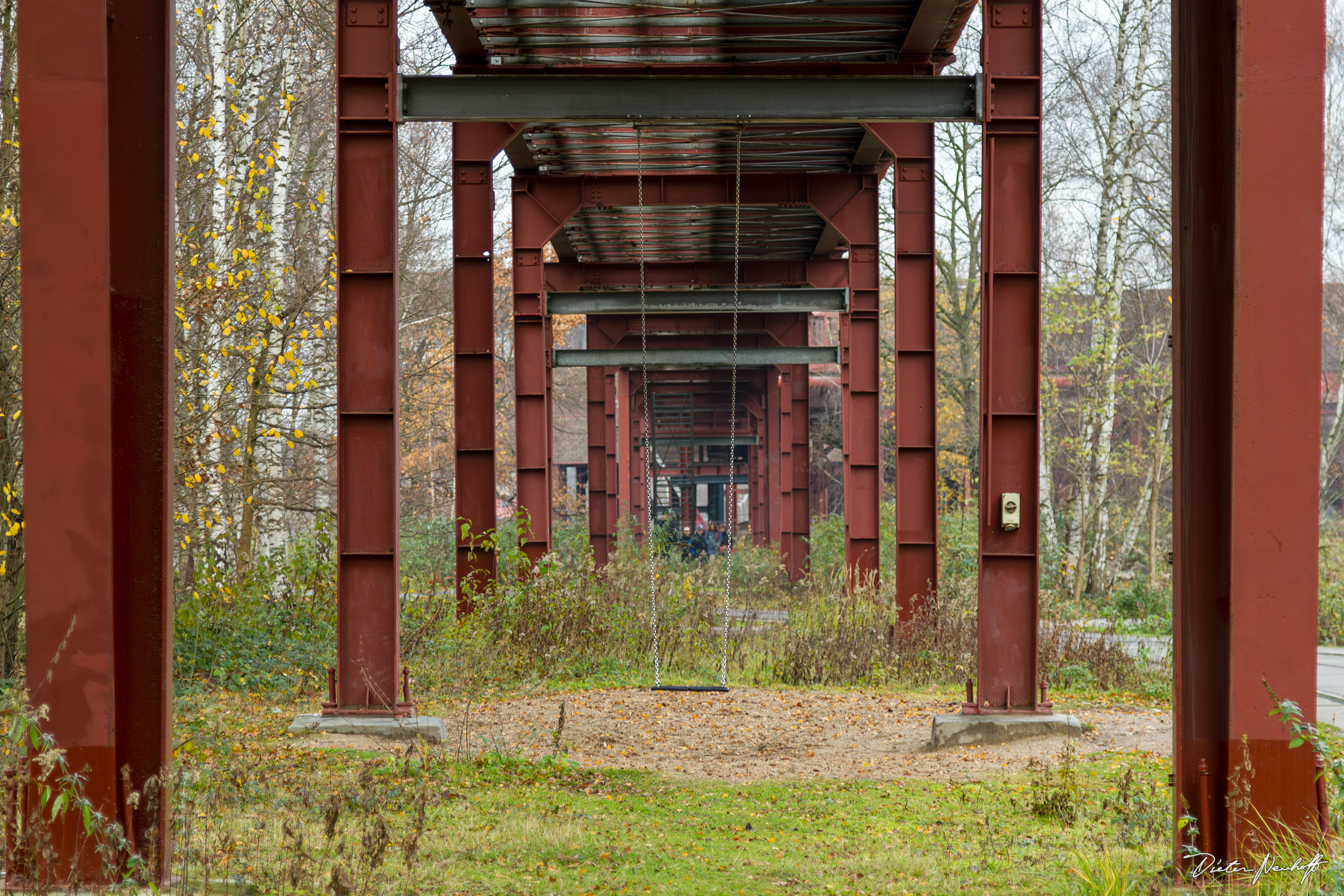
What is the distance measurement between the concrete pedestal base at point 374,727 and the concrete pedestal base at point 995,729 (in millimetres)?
4149

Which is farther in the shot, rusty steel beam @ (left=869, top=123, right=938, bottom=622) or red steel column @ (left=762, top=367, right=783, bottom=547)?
red steel column @ (left=762, top=367, right=783, bottom=547)

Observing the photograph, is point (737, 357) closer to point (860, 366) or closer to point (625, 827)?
point (860, 366)

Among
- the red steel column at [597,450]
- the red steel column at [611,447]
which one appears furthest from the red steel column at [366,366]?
the red steel column at [611,447]

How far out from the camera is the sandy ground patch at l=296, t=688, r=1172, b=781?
30.0 ft

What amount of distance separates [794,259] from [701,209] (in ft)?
14.5

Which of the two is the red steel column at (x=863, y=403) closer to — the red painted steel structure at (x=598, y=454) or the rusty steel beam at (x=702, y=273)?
the rusty steel beam at (x=702, y=273)

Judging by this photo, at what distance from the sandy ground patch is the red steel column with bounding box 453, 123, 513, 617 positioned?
2.68 metres

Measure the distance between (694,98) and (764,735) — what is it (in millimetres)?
5742

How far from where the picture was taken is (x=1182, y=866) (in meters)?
4.77

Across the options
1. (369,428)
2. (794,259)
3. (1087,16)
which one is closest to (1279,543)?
(369,428)

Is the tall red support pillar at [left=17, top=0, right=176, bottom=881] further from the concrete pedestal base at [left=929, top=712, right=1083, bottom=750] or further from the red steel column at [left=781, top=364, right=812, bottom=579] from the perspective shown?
the red steel column at [left=781, top=364, right=812, bottom=579]

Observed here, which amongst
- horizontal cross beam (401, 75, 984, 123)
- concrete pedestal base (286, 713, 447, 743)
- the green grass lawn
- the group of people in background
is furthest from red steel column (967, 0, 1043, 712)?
the group of people in background

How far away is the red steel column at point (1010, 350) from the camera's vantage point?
966 centimetres

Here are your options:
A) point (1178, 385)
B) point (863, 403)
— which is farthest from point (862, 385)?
point (1178, 385)
